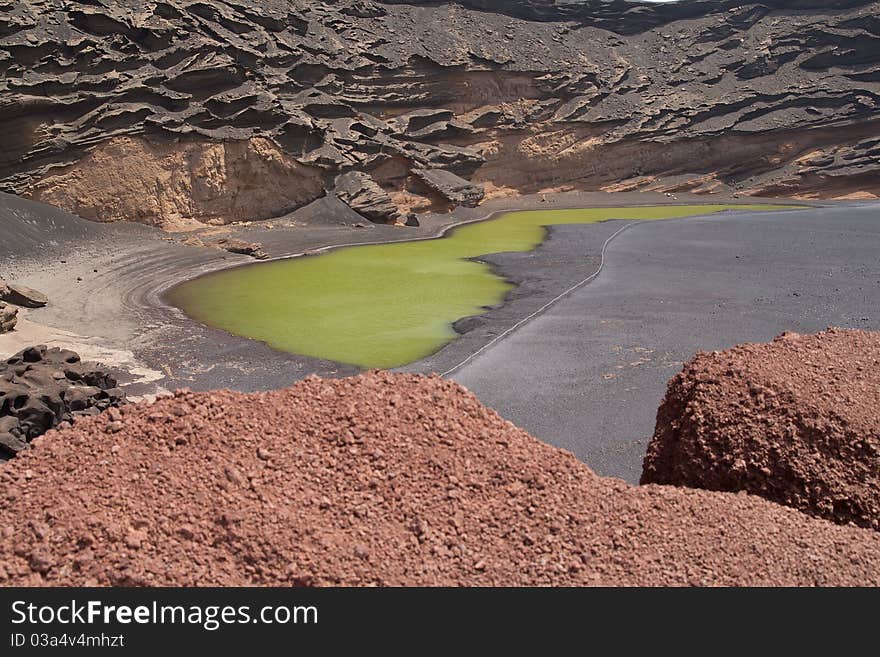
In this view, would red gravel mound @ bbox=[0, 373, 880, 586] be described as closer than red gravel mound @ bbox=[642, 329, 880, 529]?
Yes

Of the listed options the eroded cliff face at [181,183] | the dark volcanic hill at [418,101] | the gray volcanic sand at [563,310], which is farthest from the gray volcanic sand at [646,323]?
the dark volcanic hill at [418,101]

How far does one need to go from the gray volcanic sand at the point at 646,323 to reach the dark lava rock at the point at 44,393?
6205mm

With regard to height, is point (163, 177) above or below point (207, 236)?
above

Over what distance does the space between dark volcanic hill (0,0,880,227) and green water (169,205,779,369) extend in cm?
642

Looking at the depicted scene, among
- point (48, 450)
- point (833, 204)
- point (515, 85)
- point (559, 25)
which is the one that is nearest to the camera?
point (48, 450)

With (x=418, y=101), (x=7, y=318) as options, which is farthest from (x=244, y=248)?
(x=418, y=101)

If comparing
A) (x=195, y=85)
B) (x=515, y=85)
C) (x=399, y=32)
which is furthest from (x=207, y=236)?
(x=515, y=85)

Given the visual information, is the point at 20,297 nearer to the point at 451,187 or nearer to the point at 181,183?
the point at 181,183

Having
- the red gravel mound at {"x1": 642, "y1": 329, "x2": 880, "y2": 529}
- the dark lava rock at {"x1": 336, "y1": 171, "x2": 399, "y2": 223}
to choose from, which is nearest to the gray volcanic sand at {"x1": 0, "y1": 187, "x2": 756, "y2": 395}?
the dark lava rock at {"x1": 336, "y1": 171, "x2": 399, "y2": 223}

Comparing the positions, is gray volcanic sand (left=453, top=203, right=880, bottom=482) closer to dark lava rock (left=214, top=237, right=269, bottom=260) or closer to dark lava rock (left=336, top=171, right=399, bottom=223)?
dark lava rock (left=336, top=171, right=399, bottom=223)

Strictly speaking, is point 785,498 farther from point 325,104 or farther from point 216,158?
point 325,104

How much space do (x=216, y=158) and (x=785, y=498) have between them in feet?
96.6

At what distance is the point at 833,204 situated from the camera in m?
42.8

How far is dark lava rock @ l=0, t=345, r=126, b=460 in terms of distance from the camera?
A: 10.3 m
